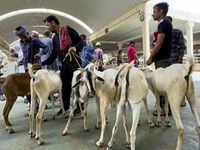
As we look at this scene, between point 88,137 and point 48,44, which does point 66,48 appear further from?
point 88,137

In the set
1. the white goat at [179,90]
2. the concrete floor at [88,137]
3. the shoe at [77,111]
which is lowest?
the concrete floor at [88,137]

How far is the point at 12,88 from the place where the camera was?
268 centimetres

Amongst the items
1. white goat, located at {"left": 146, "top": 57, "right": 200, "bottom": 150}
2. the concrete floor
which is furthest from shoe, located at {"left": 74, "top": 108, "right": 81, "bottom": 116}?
white goat, located at {"left": 146, "top": 57, "right": 200, "bottom": 150}

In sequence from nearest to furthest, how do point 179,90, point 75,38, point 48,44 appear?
point 179,90
point 75,38
point 48,44

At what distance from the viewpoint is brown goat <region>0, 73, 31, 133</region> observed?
263cm

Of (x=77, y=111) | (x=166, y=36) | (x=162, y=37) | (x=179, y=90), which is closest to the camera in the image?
(x=179, y=90)

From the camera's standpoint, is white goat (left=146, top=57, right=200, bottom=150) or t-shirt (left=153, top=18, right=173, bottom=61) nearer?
white goat (left=146, top=57, right=200, bottom=150)

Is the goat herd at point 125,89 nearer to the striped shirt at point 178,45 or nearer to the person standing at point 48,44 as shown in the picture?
the striped shirt at point 178,45

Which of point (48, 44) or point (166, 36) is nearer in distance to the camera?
point (166, 36)

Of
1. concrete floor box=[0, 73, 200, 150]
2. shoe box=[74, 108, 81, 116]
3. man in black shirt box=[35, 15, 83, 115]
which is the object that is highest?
man in black shirt box=[35, 15, 83, 115]

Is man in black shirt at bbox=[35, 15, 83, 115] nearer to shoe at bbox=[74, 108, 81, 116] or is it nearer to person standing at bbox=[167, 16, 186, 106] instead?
shoe at bbox=[74, 108, 81, 116]

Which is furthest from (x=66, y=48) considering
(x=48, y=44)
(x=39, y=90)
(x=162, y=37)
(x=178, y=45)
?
(x=178, y=45)

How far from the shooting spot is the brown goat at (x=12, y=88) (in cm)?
263

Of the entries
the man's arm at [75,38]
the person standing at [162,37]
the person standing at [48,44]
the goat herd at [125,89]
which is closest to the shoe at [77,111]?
the goat herd at [125,89]
